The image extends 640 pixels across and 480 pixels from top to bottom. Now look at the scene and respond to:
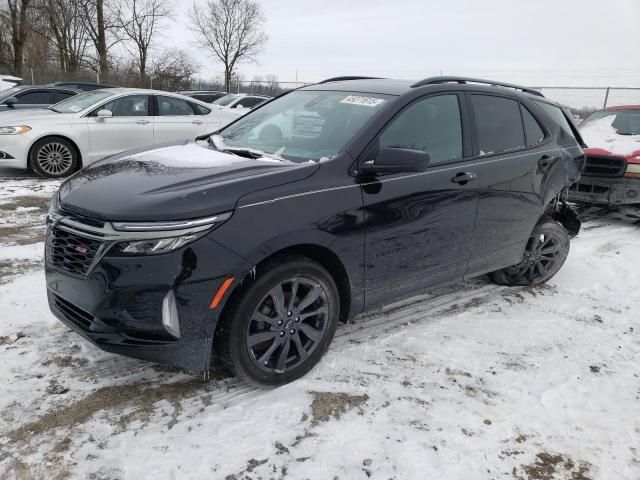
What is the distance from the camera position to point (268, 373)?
113 inches

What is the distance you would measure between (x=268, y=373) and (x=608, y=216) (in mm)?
7158

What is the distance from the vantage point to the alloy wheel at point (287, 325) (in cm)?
278

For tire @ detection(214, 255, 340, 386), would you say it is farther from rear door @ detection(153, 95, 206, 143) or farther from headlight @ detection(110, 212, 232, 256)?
rear door @ detection(153, 95, 206, 143)

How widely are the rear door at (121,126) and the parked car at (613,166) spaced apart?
7.25 m

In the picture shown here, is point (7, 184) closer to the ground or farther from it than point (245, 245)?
closer to the ground

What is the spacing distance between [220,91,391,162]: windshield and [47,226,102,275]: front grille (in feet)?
4.23

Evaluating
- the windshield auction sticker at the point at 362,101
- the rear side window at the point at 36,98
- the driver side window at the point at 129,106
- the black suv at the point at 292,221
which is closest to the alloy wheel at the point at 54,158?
the driver side window at the point at 129,106

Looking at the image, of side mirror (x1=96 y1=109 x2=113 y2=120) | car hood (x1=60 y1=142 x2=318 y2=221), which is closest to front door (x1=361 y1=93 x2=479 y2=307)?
car hood (x1=60 y1=142 x2=318 y2=221)

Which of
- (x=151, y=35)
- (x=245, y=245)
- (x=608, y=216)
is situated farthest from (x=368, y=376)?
(x=151, y=35)

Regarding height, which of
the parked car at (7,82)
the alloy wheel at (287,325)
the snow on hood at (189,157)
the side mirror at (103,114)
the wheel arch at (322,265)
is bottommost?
the alloy wheel at (287,325)

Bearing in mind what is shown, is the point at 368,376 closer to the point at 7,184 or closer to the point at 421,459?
the point at 421,459

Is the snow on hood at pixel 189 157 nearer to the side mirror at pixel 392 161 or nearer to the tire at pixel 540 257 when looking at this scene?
the side mirror at pixel 392 161

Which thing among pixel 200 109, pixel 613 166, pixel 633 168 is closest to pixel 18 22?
pixel 200 109

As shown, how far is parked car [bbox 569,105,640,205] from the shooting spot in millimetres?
7102
